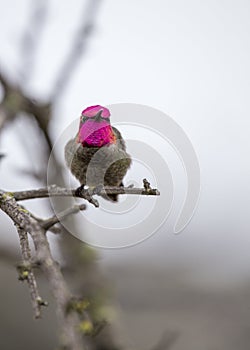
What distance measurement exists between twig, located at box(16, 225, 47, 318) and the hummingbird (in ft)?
0.56

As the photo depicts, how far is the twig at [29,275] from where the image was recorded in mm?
746

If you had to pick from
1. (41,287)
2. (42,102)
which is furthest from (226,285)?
(42,102)

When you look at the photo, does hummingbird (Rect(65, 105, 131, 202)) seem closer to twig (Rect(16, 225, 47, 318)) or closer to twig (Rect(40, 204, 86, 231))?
twig (Rect(40, 204, 86, 231))

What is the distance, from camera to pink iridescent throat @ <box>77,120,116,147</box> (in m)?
1.03

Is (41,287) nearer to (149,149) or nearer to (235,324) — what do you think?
(235,324)

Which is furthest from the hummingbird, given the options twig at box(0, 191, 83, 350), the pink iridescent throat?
twig at box(0, 191, 83, 350)

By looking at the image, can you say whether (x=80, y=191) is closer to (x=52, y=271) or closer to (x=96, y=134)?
(x=96, y=134)

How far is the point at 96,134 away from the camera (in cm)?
105

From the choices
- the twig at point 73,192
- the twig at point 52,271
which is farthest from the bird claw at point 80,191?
the twig at point 52,271

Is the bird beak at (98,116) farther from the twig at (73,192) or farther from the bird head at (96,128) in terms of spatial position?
the twig at (73,192)

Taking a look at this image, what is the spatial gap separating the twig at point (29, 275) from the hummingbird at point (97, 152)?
17cm

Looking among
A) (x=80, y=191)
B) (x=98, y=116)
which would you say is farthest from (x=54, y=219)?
(x=98, y=116)

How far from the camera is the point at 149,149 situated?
1175 millimetres

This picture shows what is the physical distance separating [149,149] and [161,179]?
129 mm
